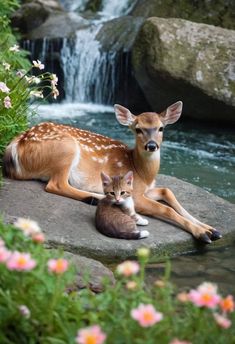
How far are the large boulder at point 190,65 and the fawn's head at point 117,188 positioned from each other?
5.45 metres

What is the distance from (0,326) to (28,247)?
0.39 metres

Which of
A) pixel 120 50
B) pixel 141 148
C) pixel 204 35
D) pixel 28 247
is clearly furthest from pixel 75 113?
pixel 28 247

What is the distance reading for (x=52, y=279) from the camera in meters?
2.98

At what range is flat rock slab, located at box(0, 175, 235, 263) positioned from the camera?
202 inches

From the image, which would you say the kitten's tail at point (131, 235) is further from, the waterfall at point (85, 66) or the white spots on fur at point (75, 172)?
the waterfall at point (85, 66)

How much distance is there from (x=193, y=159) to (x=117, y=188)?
4250mm

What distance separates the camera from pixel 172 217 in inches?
227

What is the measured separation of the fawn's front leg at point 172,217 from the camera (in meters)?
5.57

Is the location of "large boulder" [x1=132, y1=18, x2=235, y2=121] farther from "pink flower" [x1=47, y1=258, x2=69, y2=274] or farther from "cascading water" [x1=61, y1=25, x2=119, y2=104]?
"pink flower" [x1=47, y1=258, x2=69, y2=274]

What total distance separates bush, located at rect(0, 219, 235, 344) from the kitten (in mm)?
2171

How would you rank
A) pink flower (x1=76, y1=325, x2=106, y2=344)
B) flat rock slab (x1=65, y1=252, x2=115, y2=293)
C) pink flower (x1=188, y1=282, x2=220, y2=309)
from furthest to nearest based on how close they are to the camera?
flat rock slab (x1=65, y1=252, x2=115, y2=293), pink flower (x1=188, y1=282, x2=220, y2=309), pink flower (x1=76, y1=325, x2=106, y2=344)

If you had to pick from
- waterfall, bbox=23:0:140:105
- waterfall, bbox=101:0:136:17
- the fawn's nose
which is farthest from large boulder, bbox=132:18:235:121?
waterfall, bbox=101:0:136:17

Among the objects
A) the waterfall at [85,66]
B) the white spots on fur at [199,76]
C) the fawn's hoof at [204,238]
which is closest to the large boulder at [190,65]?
the white spots on fur at [199,76]

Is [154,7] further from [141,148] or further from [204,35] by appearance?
[141,148]
